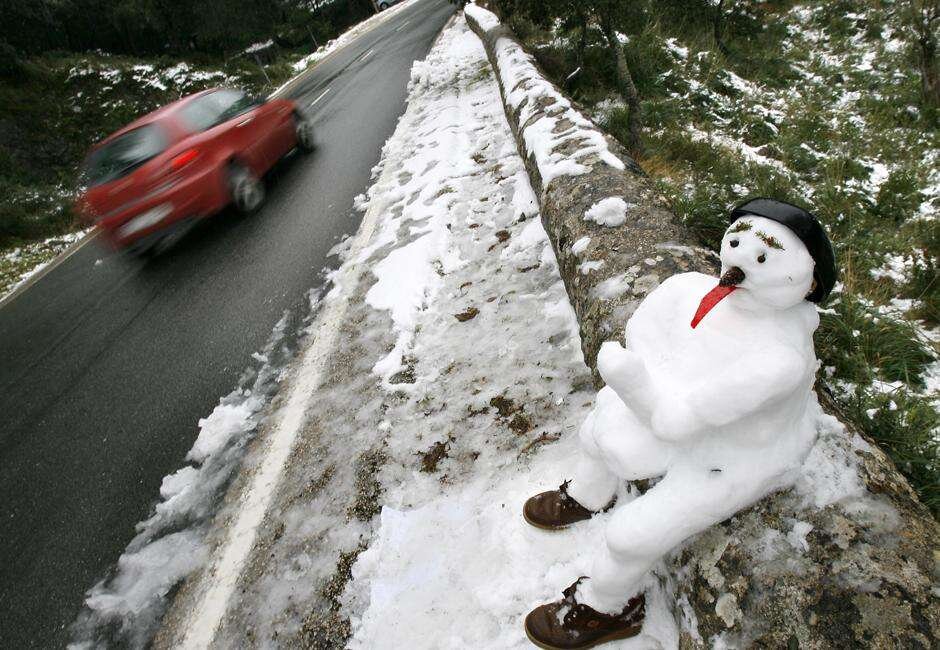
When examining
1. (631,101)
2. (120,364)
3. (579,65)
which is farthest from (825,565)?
(579,65)

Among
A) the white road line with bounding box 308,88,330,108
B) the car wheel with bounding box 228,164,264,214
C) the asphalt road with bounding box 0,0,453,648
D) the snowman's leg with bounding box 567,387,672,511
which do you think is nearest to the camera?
the snowman's leg with bounding box 567,387,672,511

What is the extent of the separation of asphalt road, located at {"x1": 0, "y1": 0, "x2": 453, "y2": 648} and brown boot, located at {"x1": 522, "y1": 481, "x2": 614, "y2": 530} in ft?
7.38

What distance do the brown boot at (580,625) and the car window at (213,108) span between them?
6.44m

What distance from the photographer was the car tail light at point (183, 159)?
554 centimetres

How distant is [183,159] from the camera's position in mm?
5605

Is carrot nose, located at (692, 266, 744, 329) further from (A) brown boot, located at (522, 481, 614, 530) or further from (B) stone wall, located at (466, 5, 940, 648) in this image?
(A) brown boot, located at (522, 481, 614, 530)

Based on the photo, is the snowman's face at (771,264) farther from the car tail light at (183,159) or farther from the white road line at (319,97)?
the white road line at (319,97)

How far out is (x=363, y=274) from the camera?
4488mm

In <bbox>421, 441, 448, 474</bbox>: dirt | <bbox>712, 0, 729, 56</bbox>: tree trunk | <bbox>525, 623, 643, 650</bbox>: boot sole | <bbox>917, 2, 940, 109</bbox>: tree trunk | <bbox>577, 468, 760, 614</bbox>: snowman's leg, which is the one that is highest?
<bbox>577, 468, 760, 614</bbox>: snowman's leg

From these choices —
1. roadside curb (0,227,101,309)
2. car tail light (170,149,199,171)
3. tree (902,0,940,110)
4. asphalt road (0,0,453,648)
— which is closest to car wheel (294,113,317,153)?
asphalt road (0,0,453,648)

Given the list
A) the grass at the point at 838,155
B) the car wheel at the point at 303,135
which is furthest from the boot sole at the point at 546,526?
the car wheel at the point at 303,135

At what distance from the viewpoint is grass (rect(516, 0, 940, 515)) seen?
263cm

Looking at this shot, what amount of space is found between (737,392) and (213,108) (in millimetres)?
7167

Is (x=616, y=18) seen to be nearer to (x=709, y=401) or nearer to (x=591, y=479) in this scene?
(x=591, y=479)
